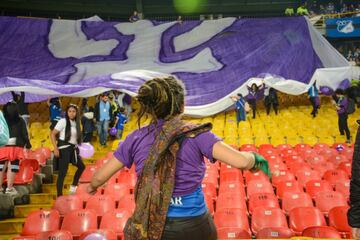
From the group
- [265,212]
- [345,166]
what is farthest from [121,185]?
[345,166]

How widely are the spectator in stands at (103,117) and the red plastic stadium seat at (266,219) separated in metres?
5.97

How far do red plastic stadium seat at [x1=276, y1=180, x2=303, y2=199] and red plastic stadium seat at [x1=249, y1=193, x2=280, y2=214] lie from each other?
391 millimetres

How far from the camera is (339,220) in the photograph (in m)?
4.63

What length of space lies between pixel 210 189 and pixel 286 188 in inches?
38.7

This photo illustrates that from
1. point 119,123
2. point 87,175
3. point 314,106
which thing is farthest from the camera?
point 314,106

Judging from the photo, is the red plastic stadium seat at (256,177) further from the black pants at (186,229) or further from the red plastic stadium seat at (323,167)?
the black pants at (186,229)

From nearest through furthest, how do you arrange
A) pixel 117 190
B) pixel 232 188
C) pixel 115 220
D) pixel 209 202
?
1. pixel 115 220
2. pixel 209 202
3. pixel 232 188
4. pixel 117 190

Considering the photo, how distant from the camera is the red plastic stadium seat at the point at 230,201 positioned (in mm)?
5270

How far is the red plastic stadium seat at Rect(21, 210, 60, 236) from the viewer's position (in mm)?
4590

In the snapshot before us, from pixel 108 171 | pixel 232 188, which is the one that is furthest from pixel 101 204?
pixel 108 171

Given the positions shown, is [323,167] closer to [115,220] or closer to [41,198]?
[115,220]

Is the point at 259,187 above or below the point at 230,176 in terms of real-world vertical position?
above

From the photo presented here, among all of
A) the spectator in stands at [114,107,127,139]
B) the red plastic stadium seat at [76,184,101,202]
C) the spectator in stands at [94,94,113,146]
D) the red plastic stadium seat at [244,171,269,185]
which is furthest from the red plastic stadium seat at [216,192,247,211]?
the spectator in stands at [114,107,127,139]

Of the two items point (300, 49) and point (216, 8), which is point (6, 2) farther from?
point (300, 49)
